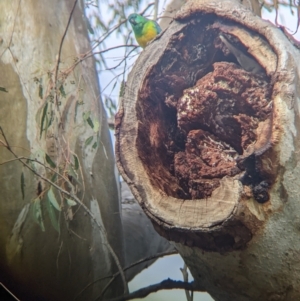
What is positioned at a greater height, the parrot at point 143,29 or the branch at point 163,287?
the parrot at point 143,29

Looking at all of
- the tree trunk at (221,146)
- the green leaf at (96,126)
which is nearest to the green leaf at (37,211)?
the green leaf at (96,126)

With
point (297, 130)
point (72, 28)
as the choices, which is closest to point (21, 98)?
point (72, 28)

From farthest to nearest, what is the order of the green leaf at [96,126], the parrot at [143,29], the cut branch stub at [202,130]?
the parrot at [143,29]
the green leaf at [96,126]
the cut branch stub at [202,130]

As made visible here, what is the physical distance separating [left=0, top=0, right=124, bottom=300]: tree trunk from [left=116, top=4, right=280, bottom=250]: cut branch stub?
0.46m

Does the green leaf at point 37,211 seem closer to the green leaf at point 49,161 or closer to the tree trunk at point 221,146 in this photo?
the green leaf at point 49,161

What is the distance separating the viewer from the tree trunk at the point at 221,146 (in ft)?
2.56

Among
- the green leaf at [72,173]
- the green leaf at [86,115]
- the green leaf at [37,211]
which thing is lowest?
the green leaf at [37,211]

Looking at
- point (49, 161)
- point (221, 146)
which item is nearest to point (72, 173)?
point (49, 161)

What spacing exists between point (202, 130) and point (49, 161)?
551 mm

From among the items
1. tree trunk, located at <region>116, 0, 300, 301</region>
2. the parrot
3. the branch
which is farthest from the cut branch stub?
the parrot

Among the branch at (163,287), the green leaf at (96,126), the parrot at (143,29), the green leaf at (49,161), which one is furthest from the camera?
the parrot at (143,29)

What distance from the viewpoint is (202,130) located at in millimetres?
985

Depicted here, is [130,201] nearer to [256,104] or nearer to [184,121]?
[184,121]

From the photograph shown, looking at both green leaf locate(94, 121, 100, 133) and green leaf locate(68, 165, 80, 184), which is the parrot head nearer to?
green leaf locate(94, 121, 100, 133)
